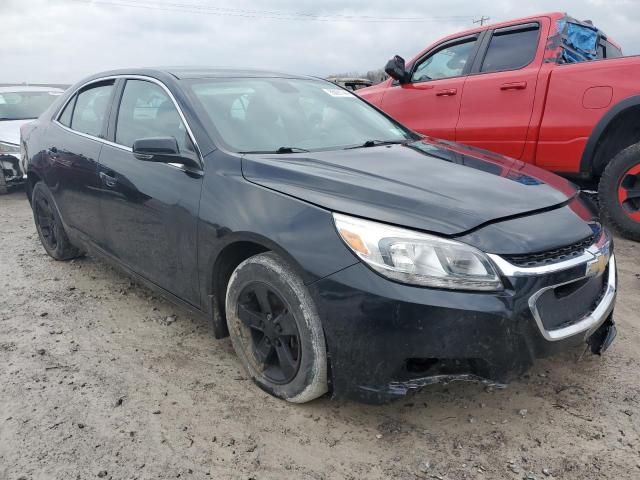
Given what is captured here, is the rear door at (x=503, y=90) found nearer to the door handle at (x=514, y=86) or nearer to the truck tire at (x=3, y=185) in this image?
the door handle at (x=514, y=86)

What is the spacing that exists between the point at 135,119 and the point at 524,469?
291 cm

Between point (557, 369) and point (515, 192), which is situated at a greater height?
point (515, 192)

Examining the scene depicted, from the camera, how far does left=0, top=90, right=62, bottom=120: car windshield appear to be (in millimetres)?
8742

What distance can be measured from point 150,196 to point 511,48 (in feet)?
12.3

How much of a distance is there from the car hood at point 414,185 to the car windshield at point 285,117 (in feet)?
0.68

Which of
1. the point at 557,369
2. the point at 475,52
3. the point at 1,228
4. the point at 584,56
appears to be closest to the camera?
the point at 557,369

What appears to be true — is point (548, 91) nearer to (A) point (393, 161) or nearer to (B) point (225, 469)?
(A) point (393, 161)

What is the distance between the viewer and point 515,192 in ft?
8.10

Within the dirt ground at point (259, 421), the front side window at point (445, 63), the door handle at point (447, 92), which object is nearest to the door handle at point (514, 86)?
the door handle at point (447, 92)

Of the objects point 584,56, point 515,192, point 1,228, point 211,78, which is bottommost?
point 1,228

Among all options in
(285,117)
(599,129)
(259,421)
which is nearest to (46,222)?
(285,117)

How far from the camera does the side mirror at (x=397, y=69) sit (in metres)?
5.50

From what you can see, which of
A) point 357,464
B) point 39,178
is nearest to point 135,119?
point 39,178

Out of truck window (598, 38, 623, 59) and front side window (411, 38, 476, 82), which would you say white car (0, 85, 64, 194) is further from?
truck window (598, 38, 623, 59)
